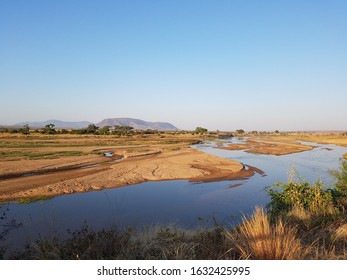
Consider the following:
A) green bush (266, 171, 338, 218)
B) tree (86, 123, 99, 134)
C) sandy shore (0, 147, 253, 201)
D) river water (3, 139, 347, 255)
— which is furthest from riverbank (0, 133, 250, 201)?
tree (86, 123, 99, 134)

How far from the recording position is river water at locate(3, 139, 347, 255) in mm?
10164

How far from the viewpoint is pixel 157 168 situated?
23.6 metres

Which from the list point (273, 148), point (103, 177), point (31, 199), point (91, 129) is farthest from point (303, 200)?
point (91, 129)

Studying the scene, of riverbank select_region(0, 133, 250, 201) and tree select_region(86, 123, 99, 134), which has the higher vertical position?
tree select_region(86, 123, 99, 134)

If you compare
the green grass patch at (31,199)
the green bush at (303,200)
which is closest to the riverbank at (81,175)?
the green grass patch at (31,199)

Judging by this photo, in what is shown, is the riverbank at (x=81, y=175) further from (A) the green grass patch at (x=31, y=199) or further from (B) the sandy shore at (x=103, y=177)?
(A) the green grass patch at (x=31, y=199)

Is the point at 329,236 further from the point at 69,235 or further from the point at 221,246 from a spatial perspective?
the point at 69,235

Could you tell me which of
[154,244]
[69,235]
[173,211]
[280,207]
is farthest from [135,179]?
[154,244]

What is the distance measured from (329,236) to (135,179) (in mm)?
14549

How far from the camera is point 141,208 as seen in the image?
41.9 ft

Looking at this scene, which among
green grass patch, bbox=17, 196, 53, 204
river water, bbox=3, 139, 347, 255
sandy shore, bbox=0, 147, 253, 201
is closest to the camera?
river water, bbox=3, 139, 347, 255

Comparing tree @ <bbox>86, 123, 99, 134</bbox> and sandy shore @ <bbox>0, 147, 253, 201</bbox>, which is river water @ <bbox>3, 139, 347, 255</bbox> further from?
tree @ <bbox>86, 123, 99, 134</bbox>

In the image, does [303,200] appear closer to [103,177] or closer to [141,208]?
[141,208]

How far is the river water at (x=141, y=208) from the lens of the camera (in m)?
10.2
